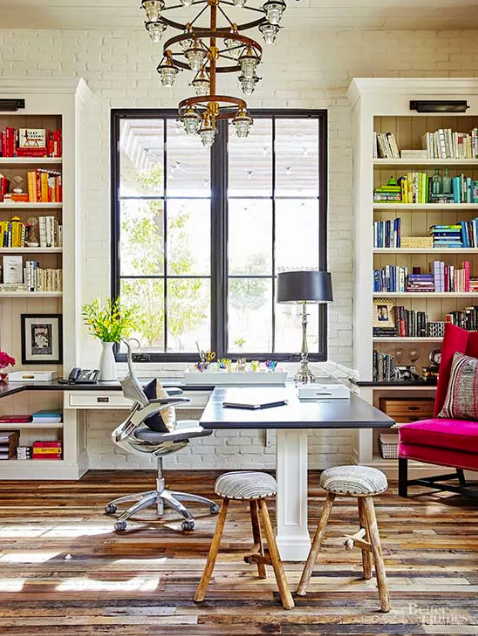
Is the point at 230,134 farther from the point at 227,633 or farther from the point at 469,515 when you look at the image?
the point at 227,633

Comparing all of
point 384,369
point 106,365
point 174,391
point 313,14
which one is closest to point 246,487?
point 174,391

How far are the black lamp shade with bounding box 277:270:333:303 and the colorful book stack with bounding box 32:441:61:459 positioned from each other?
2.07 m

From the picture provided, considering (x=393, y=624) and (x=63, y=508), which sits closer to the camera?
(x=393, y=624)

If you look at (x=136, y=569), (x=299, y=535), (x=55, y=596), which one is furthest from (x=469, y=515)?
(x=55, y=596)

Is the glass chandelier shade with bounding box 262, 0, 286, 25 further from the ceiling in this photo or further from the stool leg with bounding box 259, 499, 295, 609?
the ceiling

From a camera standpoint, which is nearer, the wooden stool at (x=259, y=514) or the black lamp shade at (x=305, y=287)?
the wooden stool at (x=259, y=514)

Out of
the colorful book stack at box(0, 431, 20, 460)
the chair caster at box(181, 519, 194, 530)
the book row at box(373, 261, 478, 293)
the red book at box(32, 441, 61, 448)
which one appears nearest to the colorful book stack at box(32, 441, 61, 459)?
the red book at box(32, 441, 61, 448)

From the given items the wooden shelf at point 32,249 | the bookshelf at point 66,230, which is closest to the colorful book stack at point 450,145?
the bookshelf at point 66,230

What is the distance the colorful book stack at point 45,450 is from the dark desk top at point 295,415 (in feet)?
6.01

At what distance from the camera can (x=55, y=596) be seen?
304 cm

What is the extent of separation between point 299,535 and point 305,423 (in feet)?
2.41

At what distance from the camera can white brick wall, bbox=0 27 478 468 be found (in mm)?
5414

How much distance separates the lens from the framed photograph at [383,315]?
526 centimetres

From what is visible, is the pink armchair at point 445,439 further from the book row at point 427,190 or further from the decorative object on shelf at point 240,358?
the decorative object on shelf at point 240,358
